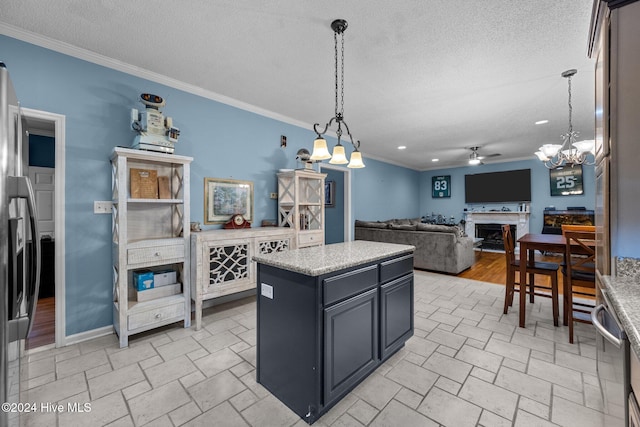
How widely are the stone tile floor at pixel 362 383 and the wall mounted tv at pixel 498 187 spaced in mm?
5588

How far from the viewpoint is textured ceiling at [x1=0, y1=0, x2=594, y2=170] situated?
190cm

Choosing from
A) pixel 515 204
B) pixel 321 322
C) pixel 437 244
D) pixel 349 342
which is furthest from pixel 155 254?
pixel 515 204

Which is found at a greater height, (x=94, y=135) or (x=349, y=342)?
(x=94, y=135)

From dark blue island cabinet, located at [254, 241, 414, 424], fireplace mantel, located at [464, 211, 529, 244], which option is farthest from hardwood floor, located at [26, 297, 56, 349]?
fireplace mantel, located at [464, 211, 529, 244]

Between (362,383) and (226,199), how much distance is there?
8.42 ft

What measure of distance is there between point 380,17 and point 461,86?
1.60m

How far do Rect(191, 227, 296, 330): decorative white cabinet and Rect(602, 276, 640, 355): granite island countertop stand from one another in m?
2.80

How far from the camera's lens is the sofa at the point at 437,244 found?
4.79m

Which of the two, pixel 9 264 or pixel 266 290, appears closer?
pixel 9 264

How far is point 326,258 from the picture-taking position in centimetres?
181

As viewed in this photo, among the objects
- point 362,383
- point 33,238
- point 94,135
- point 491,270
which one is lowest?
point 362,383

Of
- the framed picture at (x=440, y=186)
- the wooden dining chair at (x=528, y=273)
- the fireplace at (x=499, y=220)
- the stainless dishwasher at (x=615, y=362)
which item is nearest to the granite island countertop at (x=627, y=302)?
the stainless dishwasher at (x=615, y=362)

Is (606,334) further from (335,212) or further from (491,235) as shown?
(491,235)

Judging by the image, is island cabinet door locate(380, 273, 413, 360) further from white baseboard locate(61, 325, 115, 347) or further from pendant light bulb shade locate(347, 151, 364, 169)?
white baseboard locate(61, 325, 115, 347)
